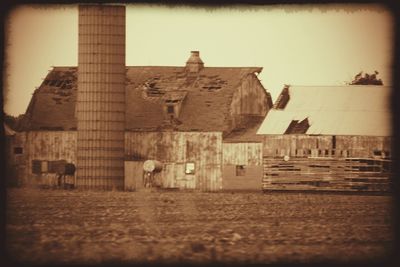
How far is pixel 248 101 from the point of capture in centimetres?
4766

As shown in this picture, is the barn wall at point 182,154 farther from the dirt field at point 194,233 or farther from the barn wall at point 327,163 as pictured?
the dirt field at point 194,233

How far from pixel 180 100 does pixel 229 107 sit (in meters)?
2.17

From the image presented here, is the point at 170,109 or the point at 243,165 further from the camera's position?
the point at 170,109

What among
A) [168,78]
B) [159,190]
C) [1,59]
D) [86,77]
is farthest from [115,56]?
[1,59]

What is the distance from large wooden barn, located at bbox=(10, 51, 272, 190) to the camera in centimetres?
4503

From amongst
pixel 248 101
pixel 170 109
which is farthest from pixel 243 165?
pixel 170 109

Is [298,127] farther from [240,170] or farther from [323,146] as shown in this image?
[240,170]

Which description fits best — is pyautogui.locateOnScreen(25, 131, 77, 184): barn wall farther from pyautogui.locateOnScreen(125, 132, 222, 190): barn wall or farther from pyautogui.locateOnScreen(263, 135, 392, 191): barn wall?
pyautogui.locateOnScreen(263, 135, 392, 191): barn wall

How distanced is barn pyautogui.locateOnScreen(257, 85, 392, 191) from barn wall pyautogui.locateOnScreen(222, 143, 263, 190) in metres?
1.80

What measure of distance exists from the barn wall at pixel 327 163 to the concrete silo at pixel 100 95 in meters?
6.67

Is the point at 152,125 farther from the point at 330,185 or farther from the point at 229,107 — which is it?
the point at 330,185

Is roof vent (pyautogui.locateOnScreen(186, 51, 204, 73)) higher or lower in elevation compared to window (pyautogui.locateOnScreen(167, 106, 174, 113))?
higher

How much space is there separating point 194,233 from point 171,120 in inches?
1178

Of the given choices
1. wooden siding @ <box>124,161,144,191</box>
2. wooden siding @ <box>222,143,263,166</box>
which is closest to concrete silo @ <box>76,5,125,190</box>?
wooden siding @ <box>124,161,144,191</box>
